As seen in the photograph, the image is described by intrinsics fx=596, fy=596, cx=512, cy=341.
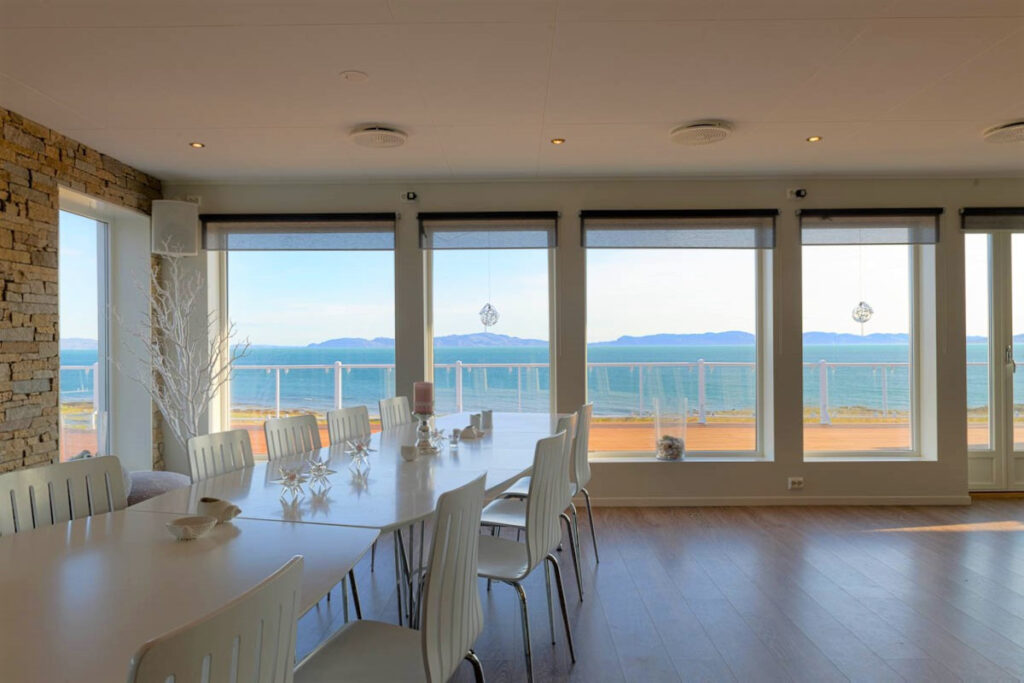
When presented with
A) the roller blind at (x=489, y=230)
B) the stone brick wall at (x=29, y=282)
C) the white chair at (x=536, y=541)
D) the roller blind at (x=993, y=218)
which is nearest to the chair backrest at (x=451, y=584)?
the white chair at (x=536, y=541)

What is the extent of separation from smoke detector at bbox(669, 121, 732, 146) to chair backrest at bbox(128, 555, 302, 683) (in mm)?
3274

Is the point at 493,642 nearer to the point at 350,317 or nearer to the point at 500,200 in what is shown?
the point at 500,200

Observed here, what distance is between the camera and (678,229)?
184 inches

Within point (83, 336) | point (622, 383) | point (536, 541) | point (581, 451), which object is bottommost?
point (536, 541)

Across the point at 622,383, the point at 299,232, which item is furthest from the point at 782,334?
the point at 299,232

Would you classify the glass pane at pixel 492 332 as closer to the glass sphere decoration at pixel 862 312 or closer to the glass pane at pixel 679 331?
the glass pane at pixel 679 331

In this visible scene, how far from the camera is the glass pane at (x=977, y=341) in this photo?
4.90 meters

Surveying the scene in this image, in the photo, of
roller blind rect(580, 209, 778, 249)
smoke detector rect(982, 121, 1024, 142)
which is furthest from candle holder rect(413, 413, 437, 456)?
smoke detector rect(982, 121, 1024, 142)

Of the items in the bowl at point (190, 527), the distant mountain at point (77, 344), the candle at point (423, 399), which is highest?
the distant mountain at point (77, 344)

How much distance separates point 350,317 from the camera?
576 centimetres

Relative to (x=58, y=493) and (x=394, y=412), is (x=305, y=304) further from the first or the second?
(x=58, y=493)

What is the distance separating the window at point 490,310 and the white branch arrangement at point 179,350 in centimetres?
165

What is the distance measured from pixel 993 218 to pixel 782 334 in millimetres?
1868

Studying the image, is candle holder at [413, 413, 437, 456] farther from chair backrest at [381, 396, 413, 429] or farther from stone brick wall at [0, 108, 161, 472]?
stone brick wall at [0, 108, 161, 472]
